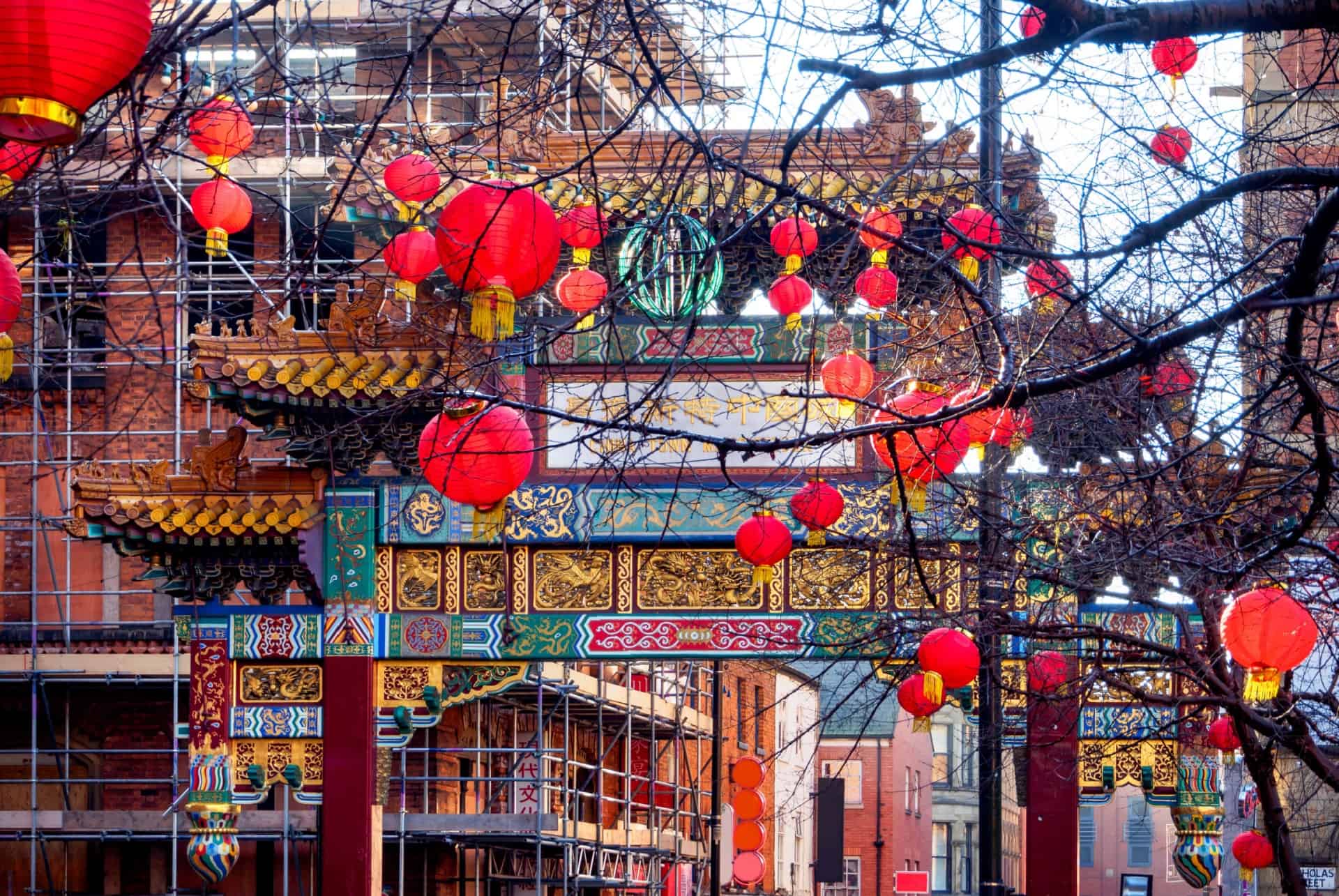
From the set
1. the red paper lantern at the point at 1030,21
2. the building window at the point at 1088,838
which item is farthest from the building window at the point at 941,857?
the red paper lantern at the point at 1030,21

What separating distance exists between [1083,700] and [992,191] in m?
4.64

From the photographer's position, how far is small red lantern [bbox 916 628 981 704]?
12344mm

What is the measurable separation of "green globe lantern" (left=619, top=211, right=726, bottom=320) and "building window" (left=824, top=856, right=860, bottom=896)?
36.6 m

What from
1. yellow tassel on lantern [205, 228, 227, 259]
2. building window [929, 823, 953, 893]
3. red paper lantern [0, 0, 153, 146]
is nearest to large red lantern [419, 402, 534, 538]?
yellow tassel on lantern [205, 228, 227, 259]

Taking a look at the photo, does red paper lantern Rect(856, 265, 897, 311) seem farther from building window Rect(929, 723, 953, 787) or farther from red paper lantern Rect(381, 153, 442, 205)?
building window Rect(929, 723, 953, 787)

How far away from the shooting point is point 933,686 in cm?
1282

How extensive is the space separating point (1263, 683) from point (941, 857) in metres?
57.3

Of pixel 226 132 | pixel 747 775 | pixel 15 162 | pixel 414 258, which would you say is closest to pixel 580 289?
pixel 414 258

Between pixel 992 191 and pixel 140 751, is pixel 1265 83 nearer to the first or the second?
pixel 992 191

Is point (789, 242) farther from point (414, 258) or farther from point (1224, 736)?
point (1224, 736)

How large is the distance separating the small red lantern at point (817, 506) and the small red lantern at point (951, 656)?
987mm

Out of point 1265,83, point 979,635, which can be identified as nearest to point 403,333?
point 979,635

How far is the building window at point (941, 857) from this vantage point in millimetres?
65062

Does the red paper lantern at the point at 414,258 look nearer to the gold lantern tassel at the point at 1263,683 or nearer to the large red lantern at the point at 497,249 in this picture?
the large red lantern at the point at 497,249
